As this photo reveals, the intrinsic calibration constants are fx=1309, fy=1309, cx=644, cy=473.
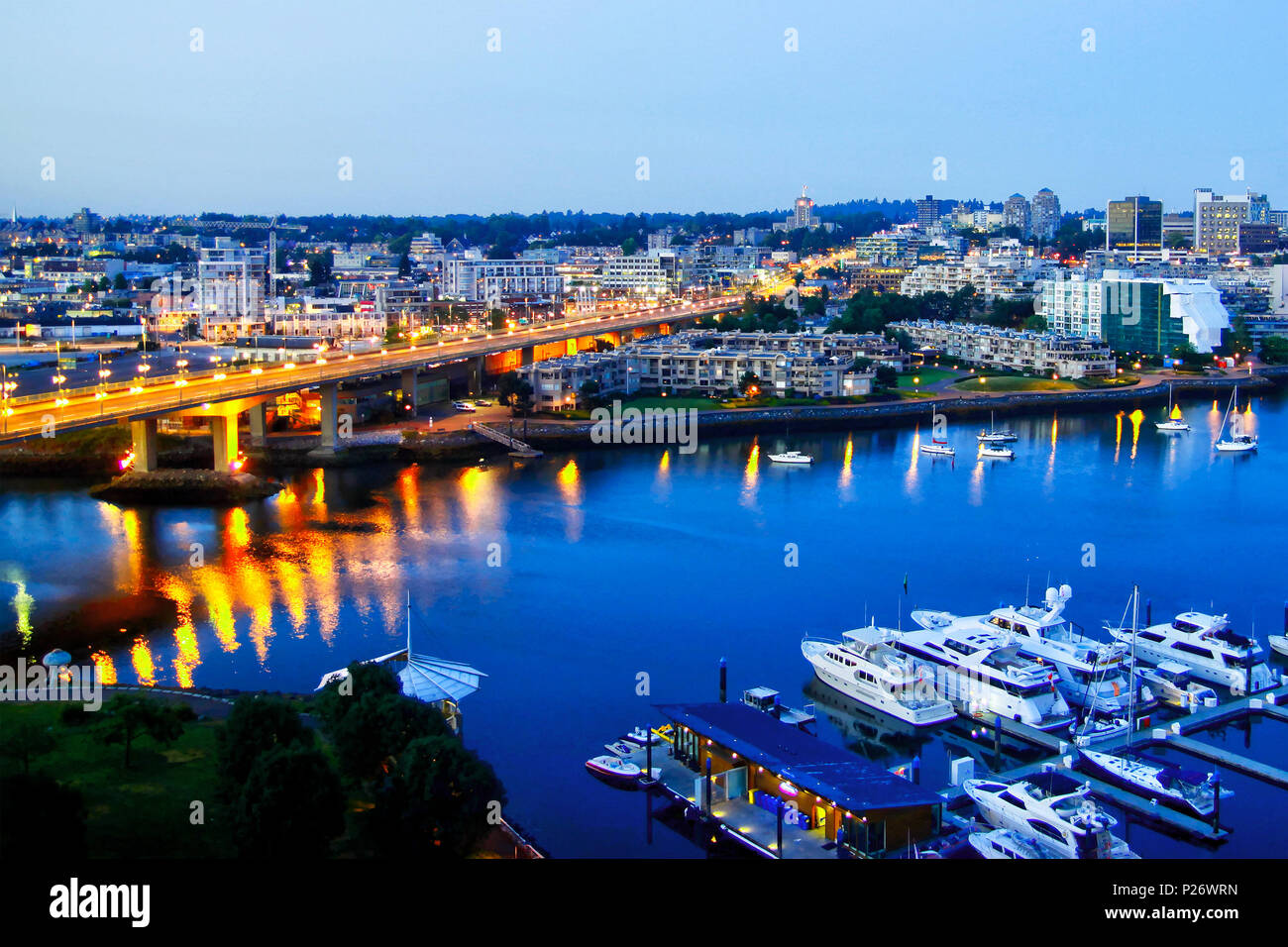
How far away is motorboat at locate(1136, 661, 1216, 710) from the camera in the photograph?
15.3 feet

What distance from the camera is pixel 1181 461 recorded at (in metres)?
10.3

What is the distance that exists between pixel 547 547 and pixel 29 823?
456 cm

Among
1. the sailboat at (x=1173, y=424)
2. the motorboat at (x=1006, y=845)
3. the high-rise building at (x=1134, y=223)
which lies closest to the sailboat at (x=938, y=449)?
the sailboat at (x=1173, y=424)

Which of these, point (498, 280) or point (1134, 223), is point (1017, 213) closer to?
point (1134, 223)

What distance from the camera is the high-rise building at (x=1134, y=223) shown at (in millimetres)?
33375

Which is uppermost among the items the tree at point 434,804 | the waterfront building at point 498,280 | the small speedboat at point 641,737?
the waterfront building at point 498,280

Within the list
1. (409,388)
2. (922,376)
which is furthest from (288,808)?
(922,376)

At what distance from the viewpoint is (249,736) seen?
10.5 feet

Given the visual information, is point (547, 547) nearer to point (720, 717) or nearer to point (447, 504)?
point (447, 504)

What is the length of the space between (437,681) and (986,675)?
1.93m

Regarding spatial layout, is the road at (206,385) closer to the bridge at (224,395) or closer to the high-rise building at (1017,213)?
the bridge at (224,395)

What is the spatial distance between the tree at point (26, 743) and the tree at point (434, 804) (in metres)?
1.01
